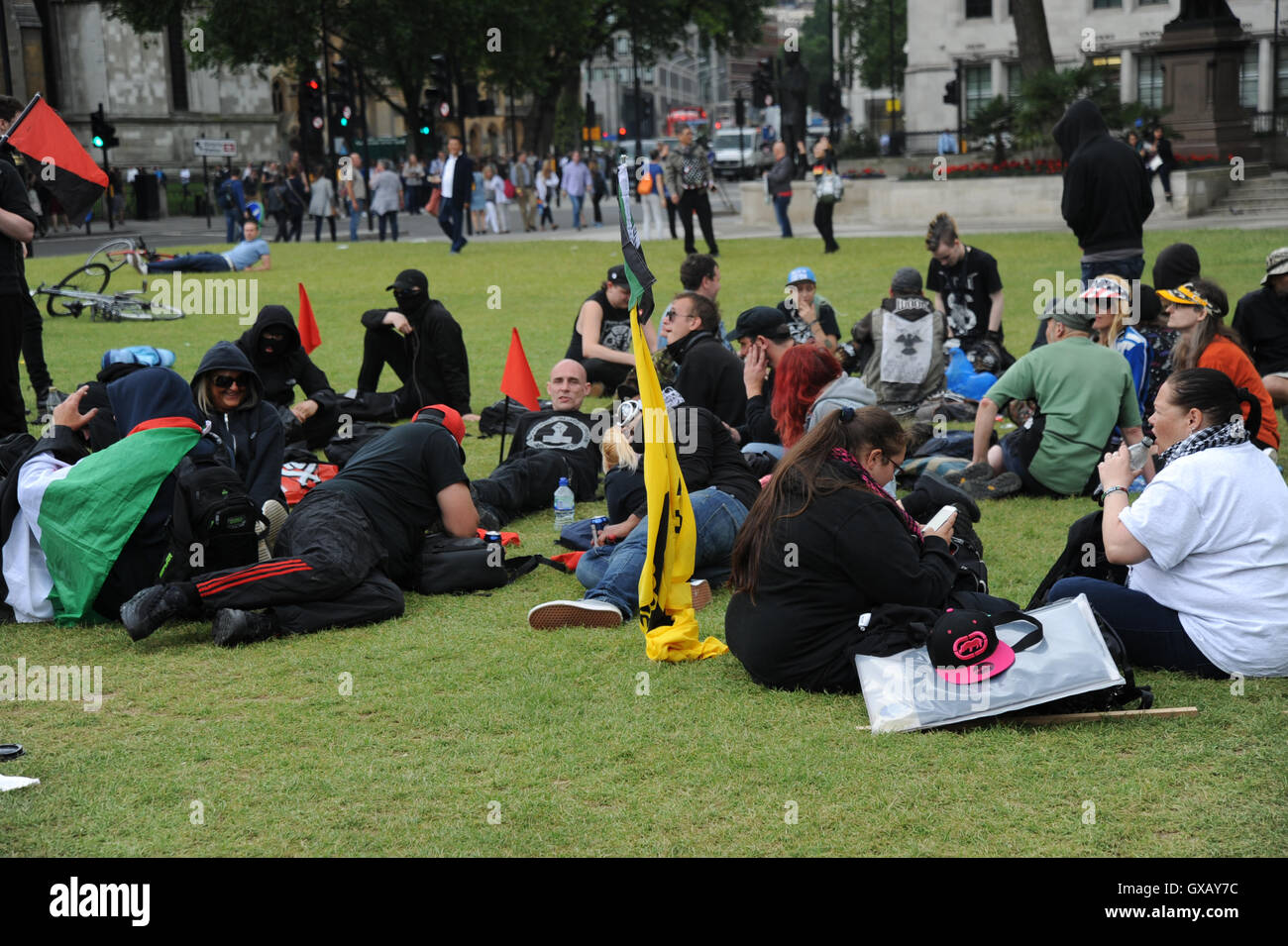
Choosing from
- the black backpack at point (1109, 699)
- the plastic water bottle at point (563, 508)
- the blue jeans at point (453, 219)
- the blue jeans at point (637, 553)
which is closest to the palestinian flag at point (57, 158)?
the plastic water bottle at point (563, 508)

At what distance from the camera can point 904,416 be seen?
1029 centimetres

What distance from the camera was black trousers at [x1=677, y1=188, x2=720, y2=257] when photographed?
24.4m

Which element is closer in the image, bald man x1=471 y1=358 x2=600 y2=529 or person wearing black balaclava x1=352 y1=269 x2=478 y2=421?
bald man x1=471 y1=358 x2=600 y2=529

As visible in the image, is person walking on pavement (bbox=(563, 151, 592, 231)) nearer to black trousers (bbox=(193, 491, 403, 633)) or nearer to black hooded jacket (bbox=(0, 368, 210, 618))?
black hooded jacket (bbox=(0, 368, 210, 618))

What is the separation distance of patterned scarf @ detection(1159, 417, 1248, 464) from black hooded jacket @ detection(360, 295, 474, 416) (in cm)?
660

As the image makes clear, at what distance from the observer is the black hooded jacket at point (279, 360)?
373 inches

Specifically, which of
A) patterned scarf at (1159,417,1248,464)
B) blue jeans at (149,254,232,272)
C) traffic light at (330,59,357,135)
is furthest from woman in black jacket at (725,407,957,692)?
traffic light at (330,59,357,135)

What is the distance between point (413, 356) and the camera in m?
11.1

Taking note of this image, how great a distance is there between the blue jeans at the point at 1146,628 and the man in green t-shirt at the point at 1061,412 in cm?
292

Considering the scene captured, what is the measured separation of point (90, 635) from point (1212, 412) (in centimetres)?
494

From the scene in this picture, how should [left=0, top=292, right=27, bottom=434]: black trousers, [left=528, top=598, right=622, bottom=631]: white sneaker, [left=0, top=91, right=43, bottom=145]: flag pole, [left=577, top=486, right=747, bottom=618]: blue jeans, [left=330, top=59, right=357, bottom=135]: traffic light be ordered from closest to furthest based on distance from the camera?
[left=528, top=598, right=622, bottom=631]: white sneaker, [left=577, top=486, right=747, bottom=618]: blue jeans, [left=0, top=292, right=27, bottom=434]: black trousers, [left=0, top=91, right=43, bottom=145]: flag pole, [left=330, top=59, right=357, bottom=135]: traffic light

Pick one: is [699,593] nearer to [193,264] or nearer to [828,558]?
[828,558]

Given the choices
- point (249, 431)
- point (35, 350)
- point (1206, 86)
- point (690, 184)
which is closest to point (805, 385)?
point (249, 431)

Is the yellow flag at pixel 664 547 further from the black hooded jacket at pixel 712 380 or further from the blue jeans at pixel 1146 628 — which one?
the black hooded jacket at pixel 712 380
